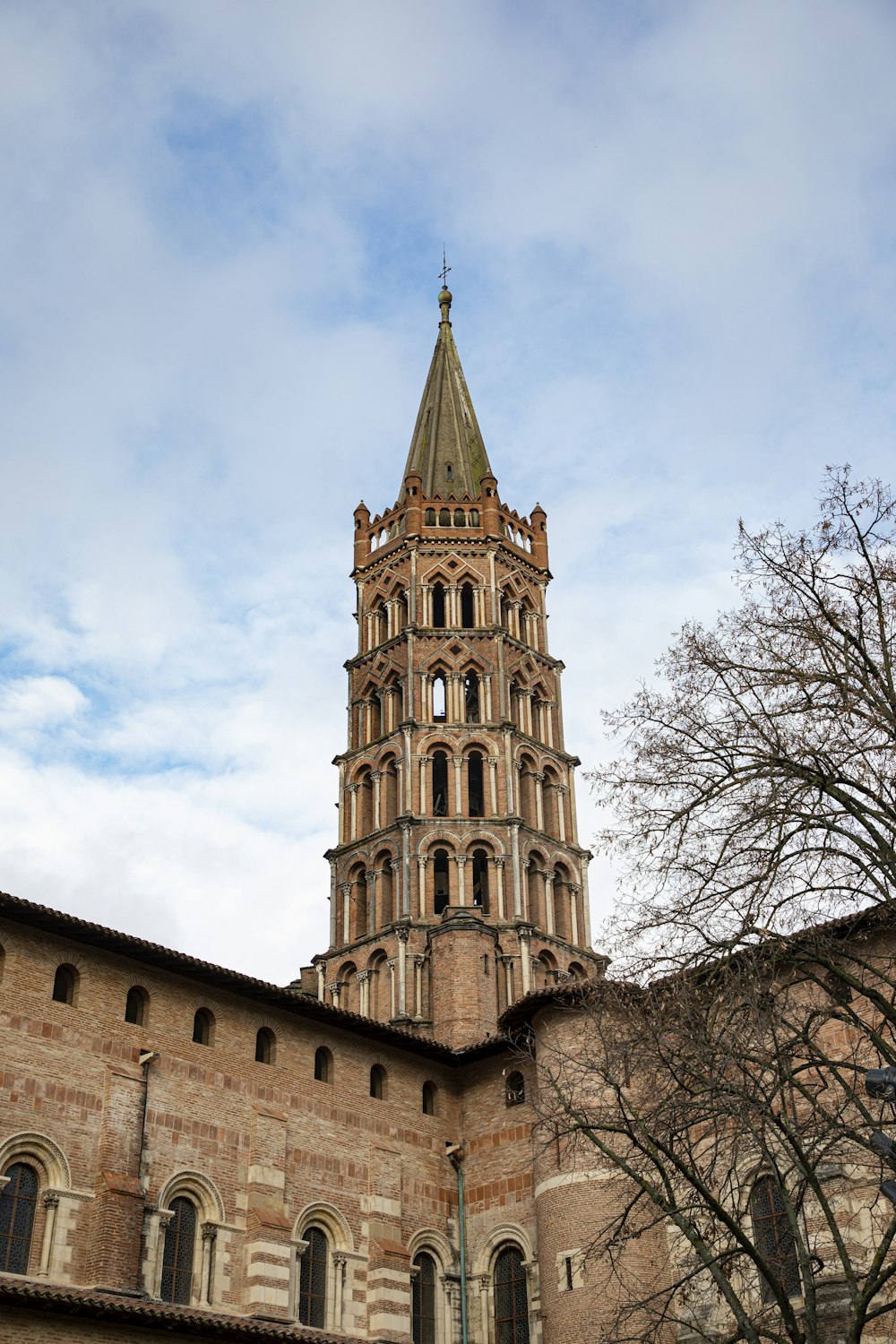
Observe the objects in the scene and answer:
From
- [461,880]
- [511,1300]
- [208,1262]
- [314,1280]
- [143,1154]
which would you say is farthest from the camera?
[461,880]

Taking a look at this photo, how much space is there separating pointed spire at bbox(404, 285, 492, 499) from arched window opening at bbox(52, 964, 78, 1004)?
30906mm

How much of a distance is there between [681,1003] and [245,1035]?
46.4 feet

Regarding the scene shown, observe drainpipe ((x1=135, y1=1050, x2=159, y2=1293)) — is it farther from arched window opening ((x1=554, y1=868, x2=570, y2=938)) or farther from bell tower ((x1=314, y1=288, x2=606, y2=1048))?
arched window opening ((x1=554, y1=868, x2=570, y2=938))

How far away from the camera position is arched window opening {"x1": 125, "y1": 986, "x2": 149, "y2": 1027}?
27547mm

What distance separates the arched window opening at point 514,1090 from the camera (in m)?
32.6

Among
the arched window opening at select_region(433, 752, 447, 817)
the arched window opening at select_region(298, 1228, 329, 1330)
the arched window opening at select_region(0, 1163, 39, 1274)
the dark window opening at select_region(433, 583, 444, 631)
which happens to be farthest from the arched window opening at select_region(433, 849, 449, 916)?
the arched window opening at select_region(0, 1163, 39, 1274)

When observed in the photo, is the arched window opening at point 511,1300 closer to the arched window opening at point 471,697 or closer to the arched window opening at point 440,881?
the arched window opening at point 440,881

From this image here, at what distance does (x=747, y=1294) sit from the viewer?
82.4 feet

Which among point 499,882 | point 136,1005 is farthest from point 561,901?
point 136,1005

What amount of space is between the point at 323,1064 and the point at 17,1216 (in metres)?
8.25

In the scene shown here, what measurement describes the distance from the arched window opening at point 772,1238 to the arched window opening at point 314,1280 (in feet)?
28.4

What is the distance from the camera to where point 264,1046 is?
29906 millimetres

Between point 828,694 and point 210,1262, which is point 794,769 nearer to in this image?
point 828,694

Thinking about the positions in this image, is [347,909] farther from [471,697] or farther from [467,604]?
[467,604]
